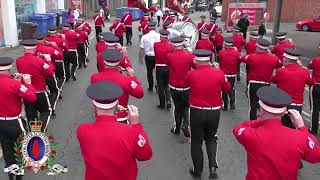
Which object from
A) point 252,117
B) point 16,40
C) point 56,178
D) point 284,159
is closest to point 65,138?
point 56,178

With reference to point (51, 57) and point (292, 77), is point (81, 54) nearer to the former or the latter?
point (51, 57)

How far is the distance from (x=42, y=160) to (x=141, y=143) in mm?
2859

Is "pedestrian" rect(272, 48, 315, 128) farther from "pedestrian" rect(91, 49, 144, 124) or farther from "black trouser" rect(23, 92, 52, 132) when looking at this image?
"black trouser" rect(23, 92, 52, 132)

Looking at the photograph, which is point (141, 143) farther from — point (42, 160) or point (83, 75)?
point (83, 75)

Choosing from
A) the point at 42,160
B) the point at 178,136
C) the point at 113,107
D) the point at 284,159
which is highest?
the point at 113,107

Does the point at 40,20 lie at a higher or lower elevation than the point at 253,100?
higher

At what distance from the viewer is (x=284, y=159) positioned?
3715mm

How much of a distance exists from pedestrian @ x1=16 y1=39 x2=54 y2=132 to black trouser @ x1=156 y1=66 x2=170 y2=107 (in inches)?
123

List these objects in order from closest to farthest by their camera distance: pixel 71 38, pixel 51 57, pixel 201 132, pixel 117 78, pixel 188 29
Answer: pixel 117 78, pixel 201 132, pixel 51 57, pixel 71 38, pixel 188 29

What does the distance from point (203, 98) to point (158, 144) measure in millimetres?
2187

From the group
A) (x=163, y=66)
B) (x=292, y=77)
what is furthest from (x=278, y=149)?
(x=163, y=66)

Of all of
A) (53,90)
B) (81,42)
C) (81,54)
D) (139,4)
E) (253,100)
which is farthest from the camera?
(139,4)

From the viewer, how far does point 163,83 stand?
407 inches

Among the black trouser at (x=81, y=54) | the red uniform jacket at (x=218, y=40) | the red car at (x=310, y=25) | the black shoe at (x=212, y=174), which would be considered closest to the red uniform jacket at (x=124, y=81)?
the black shoe at (x=212, y=174)
